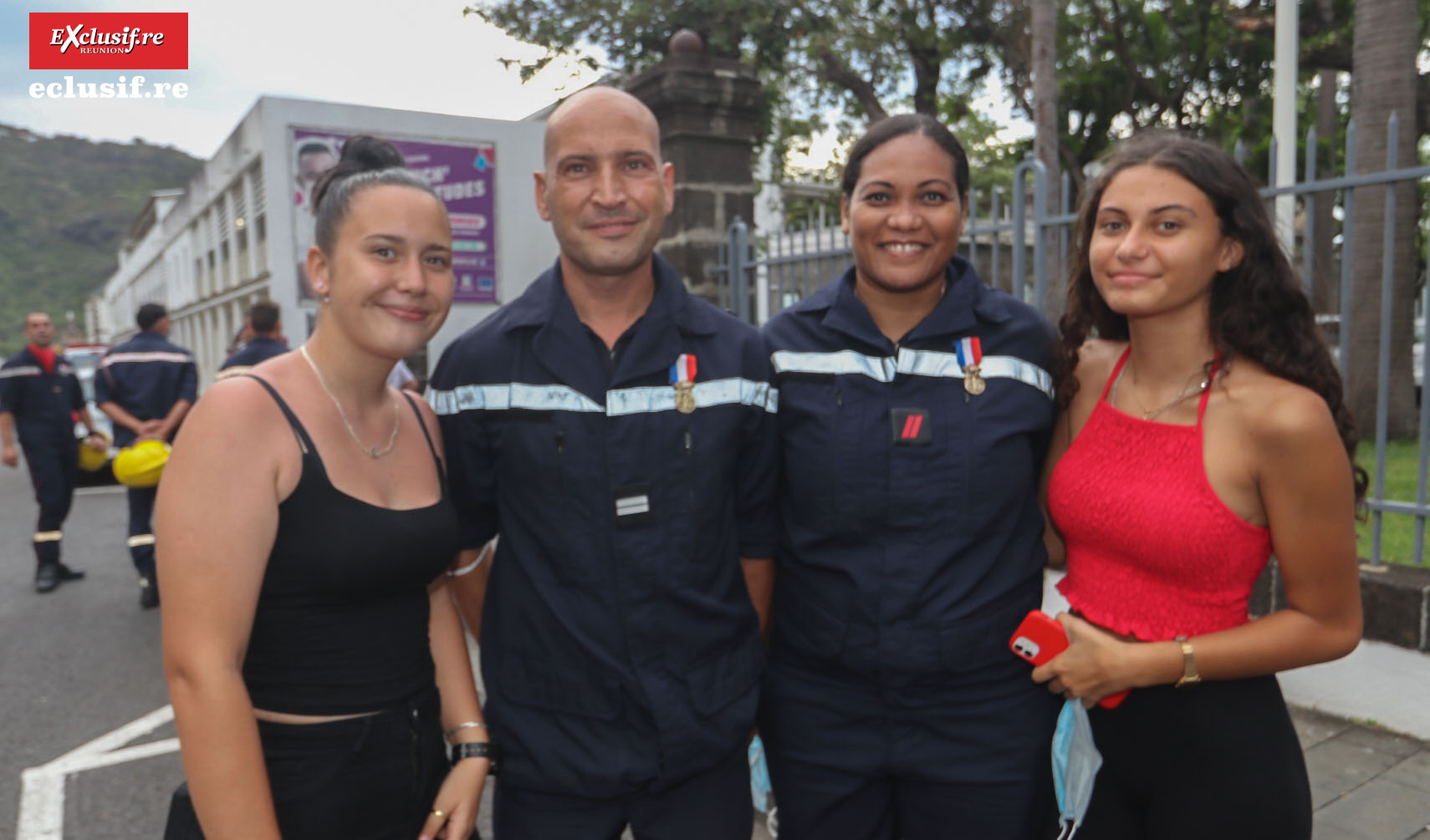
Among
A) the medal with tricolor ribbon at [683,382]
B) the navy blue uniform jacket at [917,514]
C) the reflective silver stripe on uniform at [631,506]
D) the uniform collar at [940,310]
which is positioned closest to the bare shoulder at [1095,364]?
the navy blue uniform jacket at [917,514]

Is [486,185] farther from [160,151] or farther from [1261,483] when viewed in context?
[160,151]

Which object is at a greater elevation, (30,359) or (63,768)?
(30,359)

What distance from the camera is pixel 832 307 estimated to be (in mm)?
2299

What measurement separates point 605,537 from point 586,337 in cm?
44

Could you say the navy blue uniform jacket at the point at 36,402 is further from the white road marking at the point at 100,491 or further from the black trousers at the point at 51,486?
the white road marking at the point at 100,491

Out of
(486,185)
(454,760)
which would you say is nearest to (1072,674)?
(454,760)

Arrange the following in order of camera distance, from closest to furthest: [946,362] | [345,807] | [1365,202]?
[345,807], [946,362], [1365,202]

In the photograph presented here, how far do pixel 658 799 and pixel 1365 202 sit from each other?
7.71 meters

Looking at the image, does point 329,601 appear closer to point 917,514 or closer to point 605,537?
point 605,537

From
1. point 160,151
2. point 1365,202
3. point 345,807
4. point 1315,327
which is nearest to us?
point 345,807

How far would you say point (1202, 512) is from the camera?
186cm

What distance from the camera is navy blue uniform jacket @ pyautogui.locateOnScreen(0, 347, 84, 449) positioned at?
25.0 feet

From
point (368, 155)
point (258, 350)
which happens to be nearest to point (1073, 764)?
point (368, 155)

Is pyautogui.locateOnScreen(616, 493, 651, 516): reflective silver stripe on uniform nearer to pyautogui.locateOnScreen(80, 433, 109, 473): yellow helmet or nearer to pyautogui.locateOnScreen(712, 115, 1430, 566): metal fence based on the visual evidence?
pyautogui.locateOnScreen(712, 115, 1430, 566): metal fence
